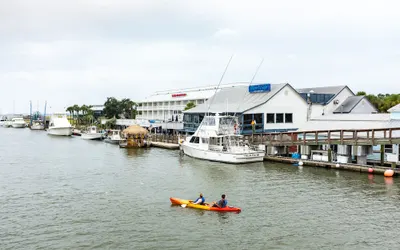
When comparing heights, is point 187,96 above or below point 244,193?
above

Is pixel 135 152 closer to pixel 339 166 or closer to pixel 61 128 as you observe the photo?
pixel 339 166

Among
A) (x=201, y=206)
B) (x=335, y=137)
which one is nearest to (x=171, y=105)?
(x=335, y=137)

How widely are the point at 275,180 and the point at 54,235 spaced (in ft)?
69.7

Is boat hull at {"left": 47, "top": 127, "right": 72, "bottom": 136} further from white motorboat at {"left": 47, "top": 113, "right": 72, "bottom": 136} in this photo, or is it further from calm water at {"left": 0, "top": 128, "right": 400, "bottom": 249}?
calm water at {"left": 0, "top": 128, "right": 400, "bottom": 249}

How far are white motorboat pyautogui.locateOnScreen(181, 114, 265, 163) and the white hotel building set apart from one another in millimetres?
32303

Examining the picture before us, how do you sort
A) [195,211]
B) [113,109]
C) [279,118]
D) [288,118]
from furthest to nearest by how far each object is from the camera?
[113,109], [288,118], [279,118], [195,211]

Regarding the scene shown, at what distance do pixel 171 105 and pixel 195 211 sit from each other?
90746mm

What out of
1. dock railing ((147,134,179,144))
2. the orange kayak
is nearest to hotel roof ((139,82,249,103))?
dock railing ((147,134,179,144))

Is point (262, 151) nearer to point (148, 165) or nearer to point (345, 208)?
point (148, 165)

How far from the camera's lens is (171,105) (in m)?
117

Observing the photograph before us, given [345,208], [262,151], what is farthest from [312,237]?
[262,151]

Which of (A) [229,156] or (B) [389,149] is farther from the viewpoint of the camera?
(A) [229,156]

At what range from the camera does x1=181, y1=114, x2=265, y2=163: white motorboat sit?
48.7 meters

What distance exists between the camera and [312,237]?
73.4 feet
